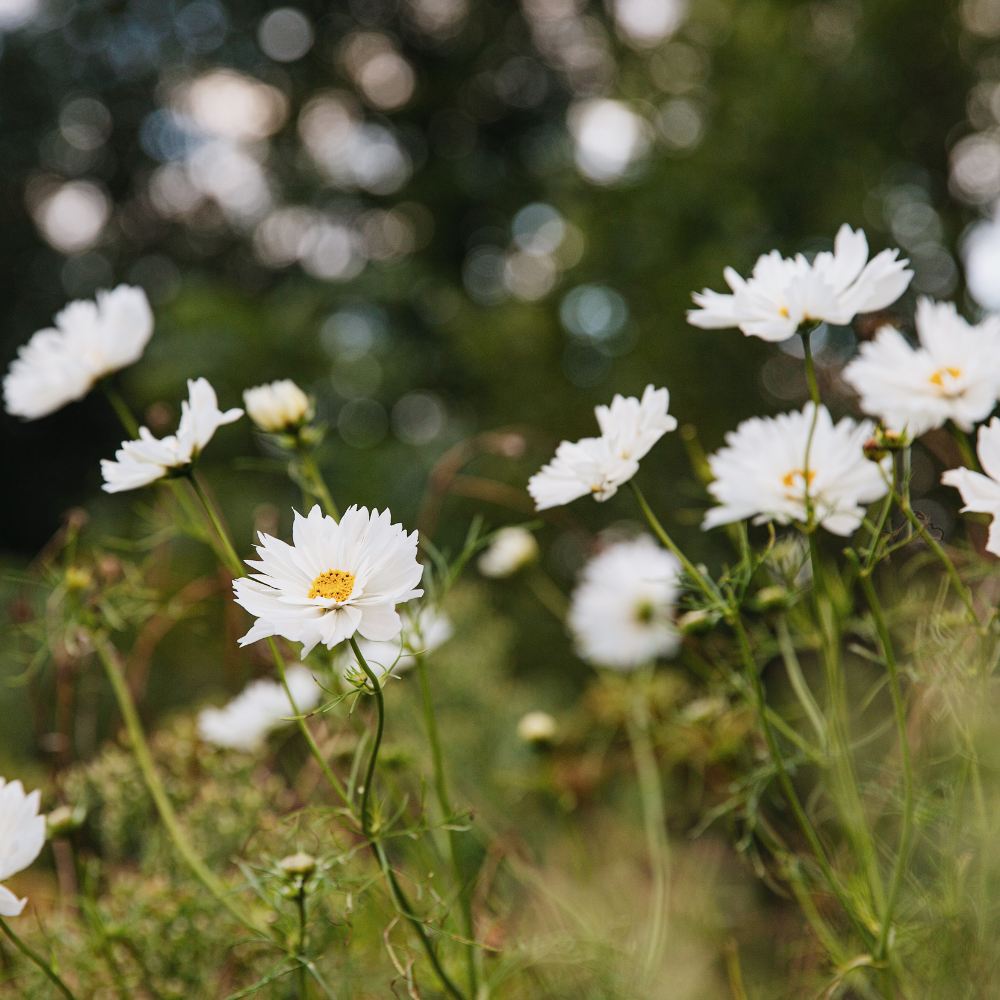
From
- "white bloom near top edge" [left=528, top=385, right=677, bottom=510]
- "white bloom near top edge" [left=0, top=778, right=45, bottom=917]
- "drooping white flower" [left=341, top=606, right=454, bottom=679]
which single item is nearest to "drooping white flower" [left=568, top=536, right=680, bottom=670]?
"drooping white flower" [left=341, top=606, right=454, bottom=679]

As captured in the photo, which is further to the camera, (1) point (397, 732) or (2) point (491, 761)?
(2) point (491, 761)

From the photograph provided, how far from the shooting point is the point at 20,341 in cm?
387

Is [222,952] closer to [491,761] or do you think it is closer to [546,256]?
[491,761]

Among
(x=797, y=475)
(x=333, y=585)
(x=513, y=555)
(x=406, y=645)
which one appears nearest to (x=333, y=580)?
(x=333, y=585)

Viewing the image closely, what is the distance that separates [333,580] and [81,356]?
0.94ft

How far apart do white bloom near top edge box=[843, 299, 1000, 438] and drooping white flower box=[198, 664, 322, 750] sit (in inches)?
14.0

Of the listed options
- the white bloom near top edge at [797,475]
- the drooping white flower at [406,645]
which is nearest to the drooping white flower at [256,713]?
the drooping white flower at [406,645]

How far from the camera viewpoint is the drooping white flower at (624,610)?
643 millimetres

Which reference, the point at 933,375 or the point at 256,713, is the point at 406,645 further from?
the point at 933,375

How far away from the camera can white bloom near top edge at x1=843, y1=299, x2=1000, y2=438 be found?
1.30ft

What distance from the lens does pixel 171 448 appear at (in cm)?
37

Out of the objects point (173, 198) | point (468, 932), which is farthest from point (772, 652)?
point (173, 198)

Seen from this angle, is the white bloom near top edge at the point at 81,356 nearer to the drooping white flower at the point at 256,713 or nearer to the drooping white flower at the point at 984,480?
the drooping white flower at the point at 256,713

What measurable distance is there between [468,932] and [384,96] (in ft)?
14.0
